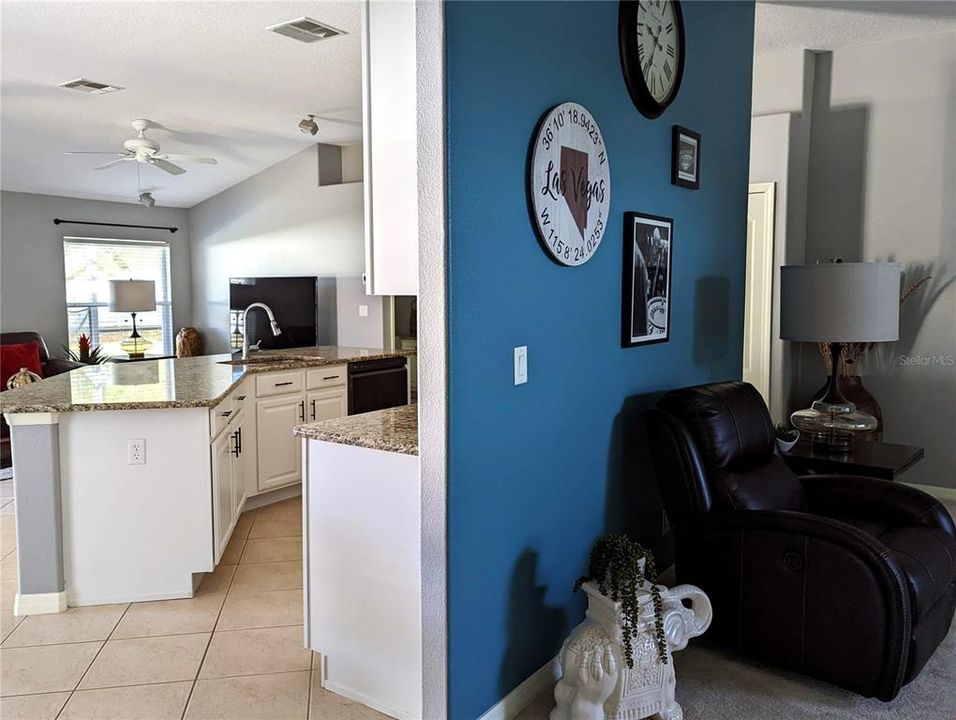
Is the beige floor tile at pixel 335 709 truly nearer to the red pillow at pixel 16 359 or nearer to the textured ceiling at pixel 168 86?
the textured ceiling at pixel 168 86

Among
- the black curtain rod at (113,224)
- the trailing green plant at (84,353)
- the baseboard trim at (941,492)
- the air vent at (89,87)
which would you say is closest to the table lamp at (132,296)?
the trailing green plant at (84,353)

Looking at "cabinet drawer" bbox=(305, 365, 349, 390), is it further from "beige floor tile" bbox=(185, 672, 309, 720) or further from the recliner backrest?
the recliner backrest

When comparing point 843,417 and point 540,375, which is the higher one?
point 540,375

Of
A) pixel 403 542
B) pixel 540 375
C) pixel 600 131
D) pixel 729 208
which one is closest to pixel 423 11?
pixel 600 131

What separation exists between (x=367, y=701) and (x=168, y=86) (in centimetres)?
421

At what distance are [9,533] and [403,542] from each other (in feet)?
9.59

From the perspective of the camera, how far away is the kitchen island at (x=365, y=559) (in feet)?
7.09

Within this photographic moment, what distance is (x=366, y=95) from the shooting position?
2.08 meters

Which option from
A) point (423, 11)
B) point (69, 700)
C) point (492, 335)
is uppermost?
point (423, 11)

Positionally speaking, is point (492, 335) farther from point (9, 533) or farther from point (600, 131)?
point (9, 533)

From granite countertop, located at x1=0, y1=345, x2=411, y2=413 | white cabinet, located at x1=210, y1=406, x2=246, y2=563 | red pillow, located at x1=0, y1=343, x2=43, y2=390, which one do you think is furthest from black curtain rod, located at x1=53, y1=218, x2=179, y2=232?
white cabinet, located at x1=210, y1=406, x2=246, y2=563

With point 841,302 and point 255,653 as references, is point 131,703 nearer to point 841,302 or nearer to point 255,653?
point 255,653

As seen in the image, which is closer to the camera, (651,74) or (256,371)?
(651,74)

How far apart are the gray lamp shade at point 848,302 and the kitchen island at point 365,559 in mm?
1843
